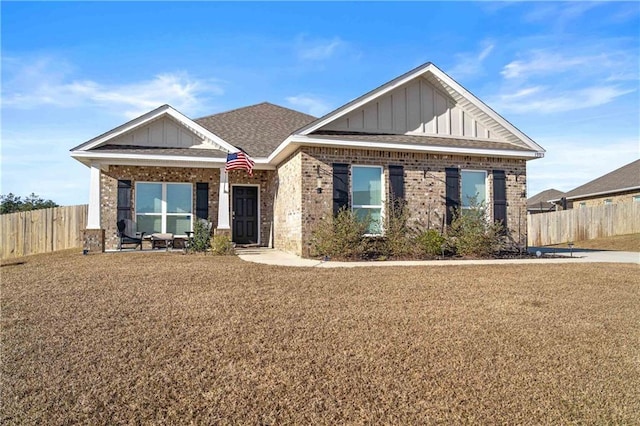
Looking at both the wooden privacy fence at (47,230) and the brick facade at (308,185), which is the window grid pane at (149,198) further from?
the wooden privacy fence at (47,230)

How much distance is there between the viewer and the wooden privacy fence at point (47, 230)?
1493 cm

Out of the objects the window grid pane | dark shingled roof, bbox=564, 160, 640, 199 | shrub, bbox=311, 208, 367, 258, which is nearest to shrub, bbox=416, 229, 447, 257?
shrub, bbox=311, 208, 367, 258

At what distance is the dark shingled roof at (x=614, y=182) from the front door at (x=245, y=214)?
21.0 meters

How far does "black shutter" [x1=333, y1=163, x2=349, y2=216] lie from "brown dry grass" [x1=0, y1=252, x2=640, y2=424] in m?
4.23

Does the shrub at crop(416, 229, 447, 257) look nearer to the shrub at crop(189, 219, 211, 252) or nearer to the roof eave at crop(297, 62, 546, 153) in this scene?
the roof eave at crop(297, 62, 546, 153)

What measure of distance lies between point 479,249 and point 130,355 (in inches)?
374

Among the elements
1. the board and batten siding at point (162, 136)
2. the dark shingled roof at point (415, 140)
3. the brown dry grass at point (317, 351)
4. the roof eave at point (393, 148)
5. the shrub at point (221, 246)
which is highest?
the board and batten siding at point (162, 136)

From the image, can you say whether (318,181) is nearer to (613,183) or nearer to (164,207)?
(164,207)

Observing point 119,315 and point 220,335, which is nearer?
point 220,335

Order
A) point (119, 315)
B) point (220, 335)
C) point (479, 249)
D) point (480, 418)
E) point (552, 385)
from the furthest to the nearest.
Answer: point (479, 249) < point (119, 315) < point (220, 335) < point (552, 385) < point (480, 418)

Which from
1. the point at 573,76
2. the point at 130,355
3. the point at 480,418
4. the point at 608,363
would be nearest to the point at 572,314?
the point at 608,363

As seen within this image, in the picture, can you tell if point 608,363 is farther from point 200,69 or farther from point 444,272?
point 200,69

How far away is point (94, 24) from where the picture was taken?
28.5 feet

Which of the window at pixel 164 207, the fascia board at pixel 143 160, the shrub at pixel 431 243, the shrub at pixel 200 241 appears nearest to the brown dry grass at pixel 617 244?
the shrub at pixel 431 243
